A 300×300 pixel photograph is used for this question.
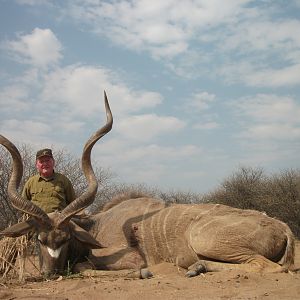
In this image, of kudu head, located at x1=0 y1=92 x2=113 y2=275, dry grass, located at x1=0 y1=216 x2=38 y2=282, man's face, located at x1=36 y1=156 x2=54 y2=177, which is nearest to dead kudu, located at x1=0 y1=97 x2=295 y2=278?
kudu head, located at x1=0 y1=92 x2=113 y2=275

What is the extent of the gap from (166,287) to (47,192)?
2316 millimetres

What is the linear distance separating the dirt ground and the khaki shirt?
117cm

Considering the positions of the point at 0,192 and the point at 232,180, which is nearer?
the point at 0,192

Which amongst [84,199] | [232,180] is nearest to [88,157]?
[84,199]

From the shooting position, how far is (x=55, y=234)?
4902 mm

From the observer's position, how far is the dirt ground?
347cm

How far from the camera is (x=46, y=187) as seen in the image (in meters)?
5.57

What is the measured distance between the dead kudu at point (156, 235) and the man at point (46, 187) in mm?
330

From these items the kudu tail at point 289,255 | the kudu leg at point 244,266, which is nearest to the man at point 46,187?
the kudu leg at point 244,266

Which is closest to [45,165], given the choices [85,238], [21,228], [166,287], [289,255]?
[21,228]

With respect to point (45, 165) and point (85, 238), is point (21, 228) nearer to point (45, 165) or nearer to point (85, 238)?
point (85, 238)

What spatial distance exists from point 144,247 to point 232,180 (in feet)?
41.1

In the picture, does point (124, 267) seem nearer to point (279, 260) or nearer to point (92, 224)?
point (92, 224)

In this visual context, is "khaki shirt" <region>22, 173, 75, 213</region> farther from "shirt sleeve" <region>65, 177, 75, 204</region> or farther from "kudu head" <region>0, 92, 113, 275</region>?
"kudu head" <region>0, 92, 113, 275</region>
